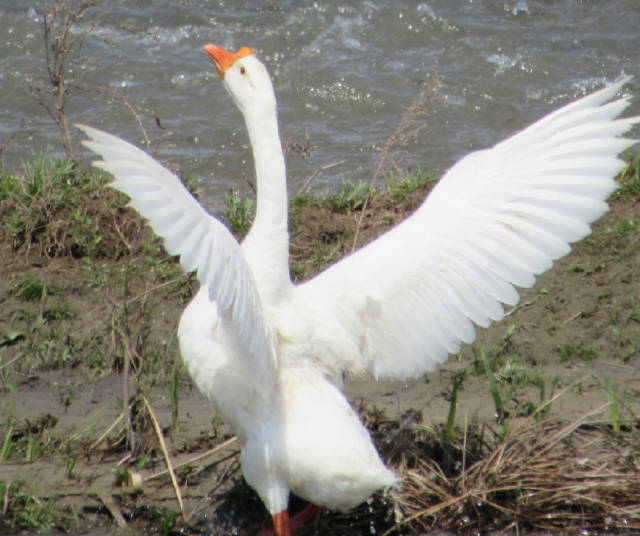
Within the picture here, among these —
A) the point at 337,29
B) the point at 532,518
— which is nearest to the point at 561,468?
the point at 532,518

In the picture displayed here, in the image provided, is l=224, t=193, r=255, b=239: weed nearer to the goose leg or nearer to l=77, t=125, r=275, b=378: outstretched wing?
the goose leg

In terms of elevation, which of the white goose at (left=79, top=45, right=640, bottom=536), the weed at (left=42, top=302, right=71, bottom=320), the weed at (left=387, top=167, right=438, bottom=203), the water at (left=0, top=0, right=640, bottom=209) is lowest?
the water at (left=0, top=0, right=640, bottom=209)

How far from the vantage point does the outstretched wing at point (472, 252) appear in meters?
3.96

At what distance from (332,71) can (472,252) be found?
5795 millimetres

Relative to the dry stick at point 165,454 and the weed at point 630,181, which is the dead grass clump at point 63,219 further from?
the weed at point 630,181

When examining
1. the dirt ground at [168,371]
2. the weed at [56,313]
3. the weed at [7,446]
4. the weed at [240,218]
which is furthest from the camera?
the weed at [240,218]

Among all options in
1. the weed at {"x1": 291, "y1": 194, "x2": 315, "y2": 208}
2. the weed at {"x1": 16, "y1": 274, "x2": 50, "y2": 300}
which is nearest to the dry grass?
the weed at {"x1": 16, "y1": 274, "x2": 50, "y2": 300}

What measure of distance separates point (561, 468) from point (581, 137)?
1.34 m

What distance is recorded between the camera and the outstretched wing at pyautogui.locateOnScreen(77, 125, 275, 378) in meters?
3.07

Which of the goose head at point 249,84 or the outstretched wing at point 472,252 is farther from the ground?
the goose head at point 249,84

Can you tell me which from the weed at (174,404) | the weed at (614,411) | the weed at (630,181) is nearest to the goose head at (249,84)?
the weed at (174,404)

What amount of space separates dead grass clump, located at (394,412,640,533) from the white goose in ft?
1.53

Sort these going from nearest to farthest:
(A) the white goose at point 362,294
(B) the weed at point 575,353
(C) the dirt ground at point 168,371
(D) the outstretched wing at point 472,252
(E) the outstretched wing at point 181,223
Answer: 1. (E) the outstretched wing at point 181,223
2. (A) the white goose at point 362,294
3. (D) the outstretched wing at point 472,252
4. (C) the dirt ground at point 168,371
5. (B) the weed at point 575,353

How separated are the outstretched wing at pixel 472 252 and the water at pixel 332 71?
3.40 metres
